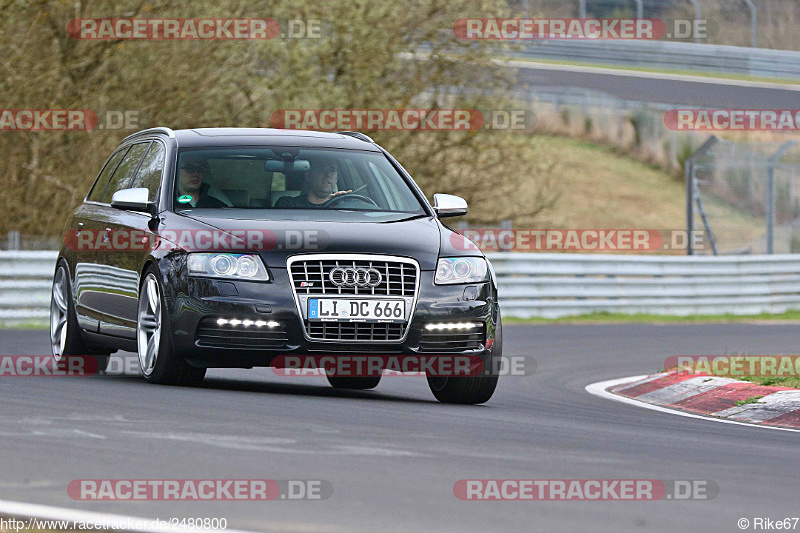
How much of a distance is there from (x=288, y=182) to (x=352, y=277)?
141cm

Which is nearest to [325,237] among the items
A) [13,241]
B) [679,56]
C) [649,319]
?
[13,241]

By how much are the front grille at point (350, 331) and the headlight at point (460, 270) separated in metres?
0.46

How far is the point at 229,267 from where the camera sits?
9.76m

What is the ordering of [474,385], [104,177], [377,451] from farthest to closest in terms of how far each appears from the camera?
[104,177] < [474,385] < [377,451]

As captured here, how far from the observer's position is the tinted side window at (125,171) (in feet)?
39.1

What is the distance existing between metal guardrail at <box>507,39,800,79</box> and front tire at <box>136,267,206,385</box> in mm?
34481

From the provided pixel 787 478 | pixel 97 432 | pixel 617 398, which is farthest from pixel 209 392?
pixel 787 478
